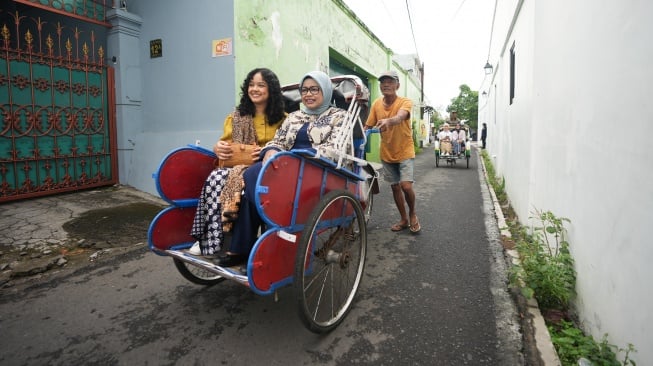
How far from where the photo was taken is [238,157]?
277 cm

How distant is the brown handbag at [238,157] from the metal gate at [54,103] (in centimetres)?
371

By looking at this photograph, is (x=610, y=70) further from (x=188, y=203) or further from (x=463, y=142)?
(x=463, y=142)

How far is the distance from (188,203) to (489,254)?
3033mm

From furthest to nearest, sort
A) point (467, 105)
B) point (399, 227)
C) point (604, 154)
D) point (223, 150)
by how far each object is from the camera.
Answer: point (467, 105), point (399, 227), point (223, 150), point (604, 154)

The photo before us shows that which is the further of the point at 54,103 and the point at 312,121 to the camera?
the point at 54,103

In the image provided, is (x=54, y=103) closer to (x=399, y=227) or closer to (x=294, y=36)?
(x=294, y=36)

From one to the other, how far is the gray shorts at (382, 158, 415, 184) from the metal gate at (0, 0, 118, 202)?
4433 mm

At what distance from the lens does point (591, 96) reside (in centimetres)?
226

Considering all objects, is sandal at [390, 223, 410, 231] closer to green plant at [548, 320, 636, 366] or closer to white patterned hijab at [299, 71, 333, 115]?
white patterned hijab at [299, 71, 333, 115]

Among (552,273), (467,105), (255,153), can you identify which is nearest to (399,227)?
(552,273)

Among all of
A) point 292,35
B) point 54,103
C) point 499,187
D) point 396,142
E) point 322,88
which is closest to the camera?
point 322,88

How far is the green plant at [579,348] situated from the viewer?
184 cm

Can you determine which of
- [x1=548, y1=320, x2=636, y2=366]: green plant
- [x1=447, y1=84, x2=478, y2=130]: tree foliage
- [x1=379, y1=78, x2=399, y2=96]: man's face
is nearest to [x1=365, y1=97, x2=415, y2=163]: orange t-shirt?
[x1=379, y1=78, x2=399, y2=96]: man's face

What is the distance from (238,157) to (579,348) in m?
2.48
